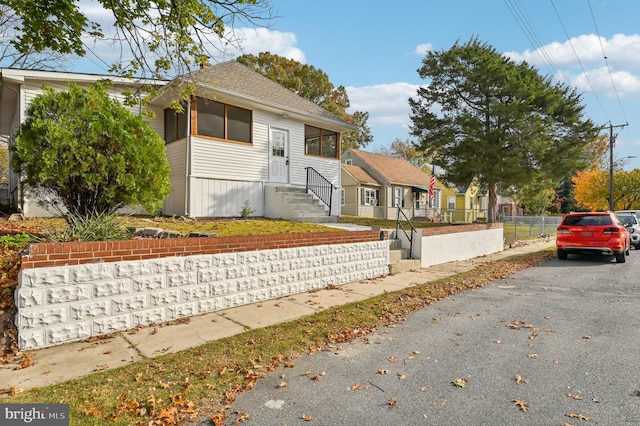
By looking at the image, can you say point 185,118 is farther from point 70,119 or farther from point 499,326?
point 499,326

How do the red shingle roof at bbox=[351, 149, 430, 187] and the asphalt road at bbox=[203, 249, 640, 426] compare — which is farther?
the red shingle roof at bbox=[351, 149, 430, 187]

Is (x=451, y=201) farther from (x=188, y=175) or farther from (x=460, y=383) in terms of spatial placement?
(x=460, y=383)

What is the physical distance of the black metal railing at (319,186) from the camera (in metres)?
15.0

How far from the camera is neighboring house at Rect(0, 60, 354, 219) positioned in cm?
1162

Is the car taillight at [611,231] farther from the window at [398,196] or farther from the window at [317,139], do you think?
the window at [398,196]

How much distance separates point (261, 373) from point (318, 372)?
578 millimetres

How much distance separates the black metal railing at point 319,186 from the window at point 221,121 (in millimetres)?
3162

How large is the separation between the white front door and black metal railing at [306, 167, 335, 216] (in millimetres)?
1169

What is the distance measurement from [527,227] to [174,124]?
2042 centimetres

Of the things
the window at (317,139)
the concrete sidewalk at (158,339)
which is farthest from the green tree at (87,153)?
the window at (317,139)

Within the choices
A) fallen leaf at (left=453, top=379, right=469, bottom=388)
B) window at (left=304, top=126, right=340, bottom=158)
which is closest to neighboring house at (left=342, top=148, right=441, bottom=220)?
window at (left=304, top=126, right=340, bottom=158)

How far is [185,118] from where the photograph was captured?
12.3 m

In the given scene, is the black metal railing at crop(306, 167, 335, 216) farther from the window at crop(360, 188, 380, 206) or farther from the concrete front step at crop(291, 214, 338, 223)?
the window at crop(360, 188, 380, 206)

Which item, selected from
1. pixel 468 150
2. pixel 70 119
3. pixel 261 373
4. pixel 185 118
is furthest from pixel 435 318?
pixel 468 150
